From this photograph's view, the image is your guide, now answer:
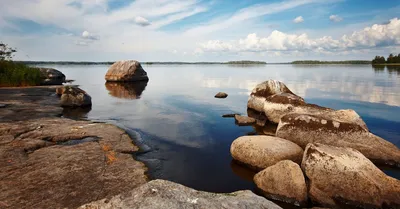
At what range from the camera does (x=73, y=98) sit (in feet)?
69.5

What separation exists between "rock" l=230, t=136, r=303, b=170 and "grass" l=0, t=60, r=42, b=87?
31.9m

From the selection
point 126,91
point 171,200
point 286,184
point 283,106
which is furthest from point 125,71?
point 171,200

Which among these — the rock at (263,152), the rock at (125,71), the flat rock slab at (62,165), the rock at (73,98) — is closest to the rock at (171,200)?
the flat rock slab at (62,165)

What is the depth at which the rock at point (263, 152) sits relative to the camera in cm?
932

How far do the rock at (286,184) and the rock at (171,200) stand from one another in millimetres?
3791

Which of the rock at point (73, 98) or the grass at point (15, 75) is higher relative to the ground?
the grass at point (15, 75)

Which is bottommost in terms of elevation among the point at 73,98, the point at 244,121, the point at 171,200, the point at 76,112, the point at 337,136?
the point at 244,121

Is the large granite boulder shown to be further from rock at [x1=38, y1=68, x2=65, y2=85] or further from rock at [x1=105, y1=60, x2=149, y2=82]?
rock at [x1=38, y1=68, x2=65, y2=85]

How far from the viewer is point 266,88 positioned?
20.9 m

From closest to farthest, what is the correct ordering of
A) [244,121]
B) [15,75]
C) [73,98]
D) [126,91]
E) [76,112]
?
[244,121] < [76,112] < [73,98] < [15,75] < [126,91]

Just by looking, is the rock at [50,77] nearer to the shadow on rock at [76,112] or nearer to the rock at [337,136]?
the shadow on rock at [76,112]

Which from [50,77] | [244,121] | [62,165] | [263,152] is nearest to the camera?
[62,165]

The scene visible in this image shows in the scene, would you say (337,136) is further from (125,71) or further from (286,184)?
(125,71)

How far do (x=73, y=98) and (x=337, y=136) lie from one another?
64.8 ft
